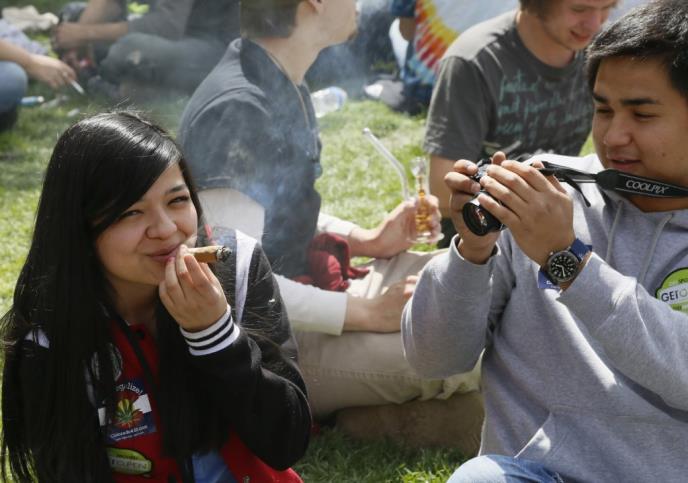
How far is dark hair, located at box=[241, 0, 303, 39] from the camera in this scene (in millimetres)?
3191

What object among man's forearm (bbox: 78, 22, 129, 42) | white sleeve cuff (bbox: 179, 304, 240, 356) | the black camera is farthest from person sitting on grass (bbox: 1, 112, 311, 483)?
man's forearm (bbox: 78, 22, 129, 42)

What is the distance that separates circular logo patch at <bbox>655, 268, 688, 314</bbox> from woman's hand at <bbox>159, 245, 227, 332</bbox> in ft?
2.96

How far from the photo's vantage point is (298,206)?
10.8 feet

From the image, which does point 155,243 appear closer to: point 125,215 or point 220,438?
point 125,215

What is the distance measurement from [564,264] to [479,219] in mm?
188

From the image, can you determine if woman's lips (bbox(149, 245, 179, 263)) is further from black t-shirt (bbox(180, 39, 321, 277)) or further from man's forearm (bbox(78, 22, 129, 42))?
man's forearm (bbox(78, 22, 129, 42))

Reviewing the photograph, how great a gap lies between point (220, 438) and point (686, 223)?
3.65 ft

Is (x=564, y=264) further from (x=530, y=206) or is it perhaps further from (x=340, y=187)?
(x=340, y=187)

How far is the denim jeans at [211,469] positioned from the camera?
84.9 inches

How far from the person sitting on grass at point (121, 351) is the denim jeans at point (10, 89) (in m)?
4.30

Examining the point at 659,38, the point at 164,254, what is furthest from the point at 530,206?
the point at 164,254

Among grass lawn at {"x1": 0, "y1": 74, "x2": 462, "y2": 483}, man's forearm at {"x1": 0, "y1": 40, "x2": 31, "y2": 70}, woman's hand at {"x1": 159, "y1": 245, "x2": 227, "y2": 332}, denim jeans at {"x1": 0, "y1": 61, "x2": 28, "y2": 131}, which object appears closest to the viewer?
woman's hand at {"x1": 159, "y1": 245, "x2": 227, "y2": 332}

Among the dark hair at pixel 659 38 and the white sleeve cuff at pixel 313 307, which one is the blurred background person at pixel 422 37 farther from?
the dark hair at pixel 659 38

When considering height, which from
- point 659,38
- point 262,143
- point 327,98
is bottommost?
point 327,98
